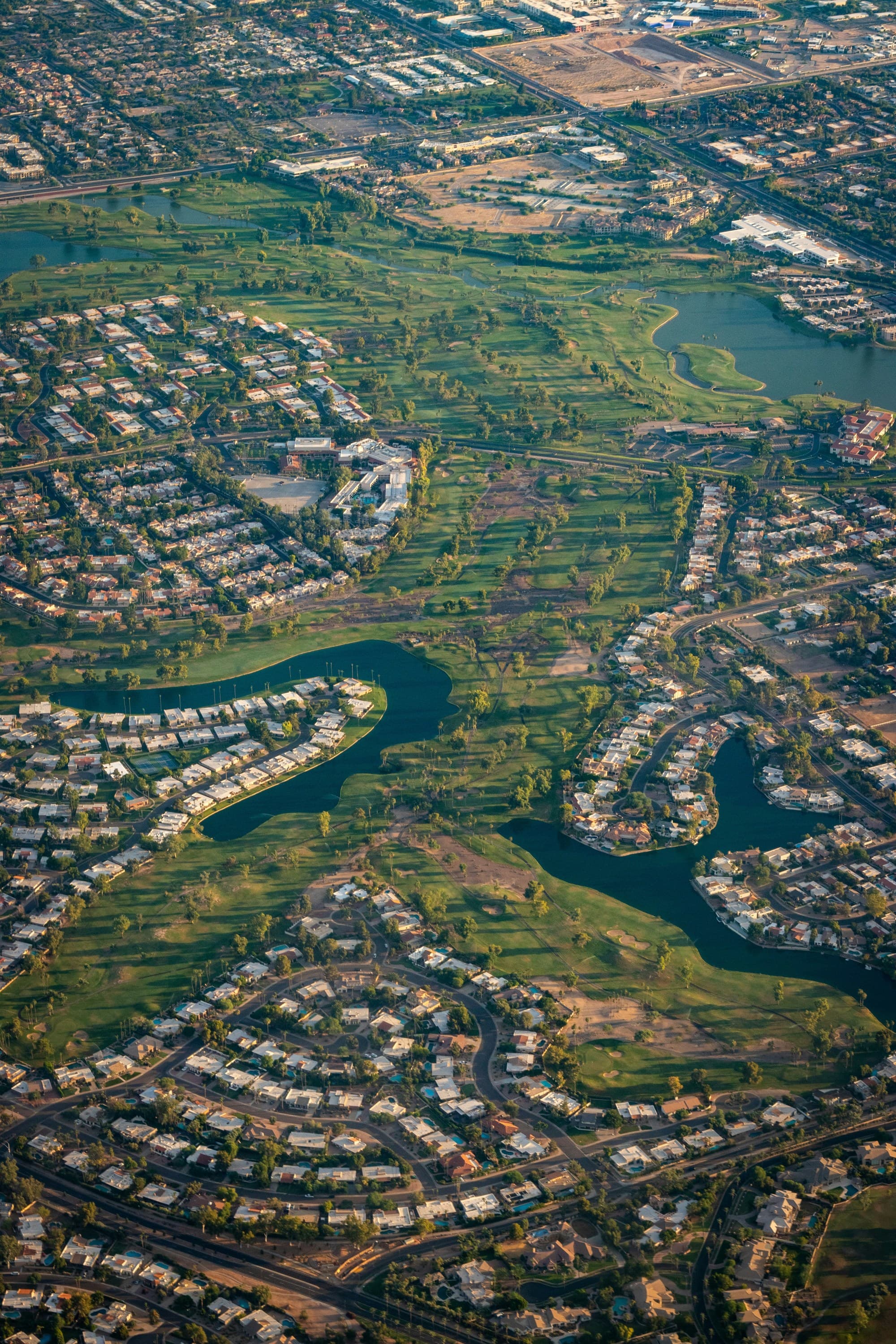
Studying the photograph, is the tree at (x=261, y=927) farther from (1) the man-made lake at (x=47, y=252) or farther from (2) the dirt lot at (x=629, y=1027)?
(1) the man-made lake at (x=47, y=252)

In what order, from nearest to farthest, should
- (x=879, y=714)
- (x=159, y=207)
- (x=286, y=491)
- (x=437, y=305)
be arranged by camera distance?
(x=879, y=714), (x=286, y=491), (x=437, y=305), (x=159, y=207)

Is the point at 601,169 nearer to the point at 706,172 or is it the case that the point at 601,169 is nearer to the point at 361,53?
the point at 706,172

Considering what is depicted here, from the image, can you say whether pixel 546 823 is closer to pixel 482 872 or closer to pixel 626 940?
pixel 482 872

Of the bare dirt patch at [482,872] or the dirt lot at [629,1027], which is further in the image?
the bare dirt patch at [482,872]

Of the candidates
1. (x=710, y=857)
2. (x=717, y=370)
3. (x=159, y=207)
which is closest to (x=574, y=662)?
(x=710, y=857)

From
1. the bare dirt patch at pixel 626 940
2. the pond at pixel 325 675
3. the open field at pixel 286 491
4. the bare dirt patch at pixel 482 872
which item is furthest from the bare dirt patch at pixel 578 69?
the bare dirt patch at pixel 626 940

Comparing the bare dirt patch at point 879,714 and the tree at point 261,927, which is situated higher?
the bare dirt patch at point 879,714

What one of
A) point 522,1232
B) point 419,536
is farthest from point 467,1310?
point 419,536

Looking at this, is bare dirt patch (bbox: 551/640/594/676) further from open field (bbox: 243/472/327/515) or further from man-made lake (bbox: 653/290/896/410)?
man-made lake (bbox: 653/290/896/410)
